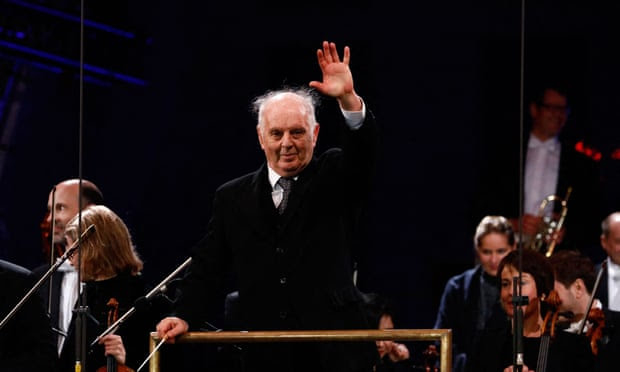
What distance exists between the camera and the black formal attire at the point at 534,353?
4777 mm

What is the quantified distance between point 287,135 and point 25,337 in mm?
1143

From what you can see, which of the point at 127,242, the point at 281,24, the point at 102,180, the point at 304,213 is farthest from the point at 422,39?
the point at 304,213

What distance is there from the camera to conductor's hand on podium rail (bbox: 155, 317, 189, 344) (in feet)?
13.8

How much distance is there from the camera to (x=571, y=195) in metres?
8.98

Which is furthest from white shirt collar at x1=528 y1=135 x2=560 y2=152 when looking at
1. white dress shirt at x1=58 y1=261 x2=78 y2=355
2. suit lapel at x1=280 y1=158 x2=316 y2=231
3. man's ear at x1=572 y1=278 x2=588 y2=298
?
suit lapel at x1=280 y1=158 x2=316 y2=231

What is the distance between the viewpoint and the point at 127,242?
17.7 feet

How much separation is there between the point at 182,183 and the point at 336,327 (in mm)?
4777

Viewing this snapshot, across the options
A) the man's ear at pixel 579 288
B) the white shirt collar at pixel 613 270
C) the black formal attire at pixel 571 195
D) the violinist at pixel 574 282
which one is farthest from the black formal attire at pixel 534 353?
the black formal attire at pixel 571 195

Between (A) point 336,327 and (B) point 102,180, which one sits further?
(B) point 102,180

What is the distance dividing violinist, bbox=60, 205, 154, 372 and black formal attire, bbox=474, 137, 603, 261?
13.6ft

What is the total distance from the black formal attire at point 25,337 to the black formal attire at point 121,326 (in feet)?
1.61

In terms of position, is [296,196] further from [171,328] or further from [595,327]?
[595,327]

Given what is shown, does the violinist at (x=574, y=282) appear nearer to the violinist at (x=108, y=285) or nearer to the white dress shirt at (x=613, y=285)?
the white dress shirt at (x=613, y=285)

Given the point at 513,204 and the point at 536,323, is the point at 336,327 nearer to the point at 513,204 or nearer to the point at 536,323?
the point at 536,323
